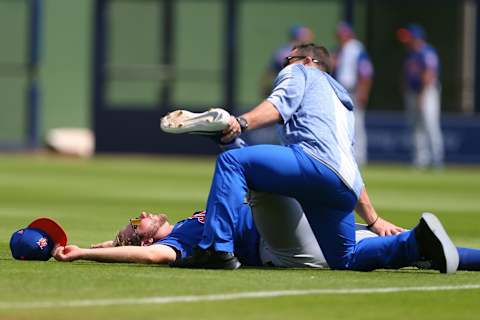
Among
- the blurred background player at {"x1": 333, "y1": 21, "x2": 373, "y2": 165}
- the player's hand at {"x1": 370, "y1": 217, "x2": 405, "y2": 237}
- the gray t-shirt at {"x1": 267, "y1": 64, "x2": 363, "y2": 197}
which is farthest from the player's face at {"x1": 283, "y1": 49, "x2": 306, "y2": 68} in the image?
the blurred background player at {"x1": 333, "y1": 21, "x2": 373, "y2": 165}

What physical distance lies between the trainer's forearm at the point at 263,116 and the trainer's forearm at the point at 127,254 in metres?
1.02

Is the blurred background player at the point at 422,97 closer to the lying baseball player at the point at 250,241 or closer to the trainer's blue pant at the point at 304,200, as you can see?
the lying baseball player at the point at 250,241

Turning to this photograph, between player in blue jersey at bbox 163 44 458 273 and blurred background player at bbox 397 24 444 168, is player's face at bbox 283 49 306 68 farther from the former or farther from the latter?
blurred background player at bbox 397 24 444 168

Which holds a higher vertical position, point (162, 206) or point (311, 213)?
point (311, 213)

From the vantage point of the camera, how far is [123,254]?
332 inches

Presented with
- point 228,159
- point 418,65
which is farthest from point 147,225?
point 418,65

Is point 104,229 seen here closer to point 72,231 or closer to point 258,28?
point 72,231

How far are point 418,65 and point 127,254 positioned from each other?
17.8 m

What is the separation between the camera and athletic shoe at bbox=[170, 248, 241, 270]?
27.1ft

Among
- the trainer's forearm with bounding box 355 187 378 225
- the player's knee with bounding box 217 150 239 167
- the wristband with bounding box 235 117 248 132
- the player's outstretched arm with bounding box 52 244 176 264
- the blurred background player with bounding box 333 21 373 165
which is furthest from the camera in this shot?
the blurred background player with bounding box 333 21 373 165

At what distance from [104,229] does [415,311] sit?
552cm

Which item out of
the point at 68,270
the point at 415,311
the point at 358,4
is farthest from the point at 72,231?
the point at 358,4

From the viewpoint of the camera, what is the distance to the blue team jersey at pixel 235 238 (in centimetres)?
859

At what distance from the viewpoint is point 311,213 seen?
846cm
